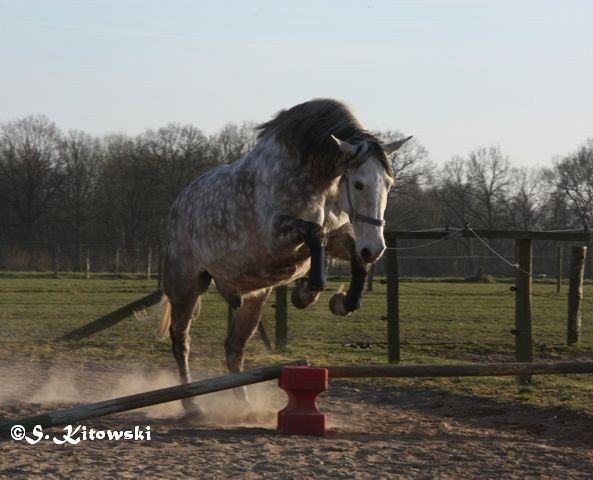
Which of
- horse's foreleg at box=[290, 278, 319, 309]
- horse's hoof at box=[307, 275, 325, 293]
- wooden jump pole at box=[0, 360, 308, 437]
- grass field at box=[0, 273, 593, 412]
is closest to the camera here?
wooden jump pole at box=[0, 360, 308, 437]

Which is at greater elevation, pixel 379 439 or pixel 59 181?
pixel 59 181

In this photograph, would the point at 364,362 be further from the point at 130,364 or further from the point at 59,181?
the point at 59,181

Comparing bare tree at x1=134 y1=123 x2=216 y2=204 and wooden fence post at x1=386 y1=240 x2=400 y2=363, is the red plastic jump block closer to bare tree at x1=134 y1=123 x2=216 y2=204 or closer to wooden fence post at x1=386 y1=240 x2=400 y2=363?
wooden fence post at x1=386 y1=240 x2=400 y2=363

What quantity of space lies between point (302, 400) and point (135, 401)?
4.07 feet

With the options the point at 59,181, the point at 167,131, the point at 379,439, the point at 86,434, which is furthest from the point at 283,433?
the point at 59,181

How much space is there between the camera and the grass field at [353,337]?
10805mm

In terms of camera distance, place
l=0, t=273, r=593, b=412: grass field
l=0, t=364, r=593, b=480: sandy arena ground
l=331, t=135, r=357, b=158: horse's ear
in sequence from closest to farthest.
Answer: l=0, t=364, r=593, b=480: sandy arena ground → l=331, t=135, r=357, b=158: horse's ear → l=0, t=273, r=593, b=412: grass field

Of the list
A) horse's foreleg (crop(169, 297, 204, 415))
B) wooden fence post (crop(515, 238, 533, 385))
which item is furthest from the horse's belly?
wooden fence post (crop(515, 238, 533, 385))

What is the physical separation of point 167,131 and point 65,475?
5581 cm

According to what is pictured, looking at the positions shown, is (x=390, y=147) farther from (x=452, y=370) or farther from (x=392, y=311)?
(x=392, y=311)

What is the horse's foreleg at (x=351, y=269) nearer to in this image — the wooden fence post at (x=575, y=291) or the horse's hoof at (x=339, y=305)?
the horse's hoof at (x=339, y=305)

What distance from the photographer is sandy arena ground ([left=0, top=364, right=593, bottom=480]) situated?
18.6 feet

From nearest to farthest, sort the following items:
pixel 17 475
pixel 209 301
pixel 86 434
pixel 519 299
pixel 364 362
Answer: pixel 17 475 < pixel 86 434 < pixel 519 299 < pixel 364 362 < pixel 209 301

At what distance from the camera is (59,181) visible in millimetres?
63094
